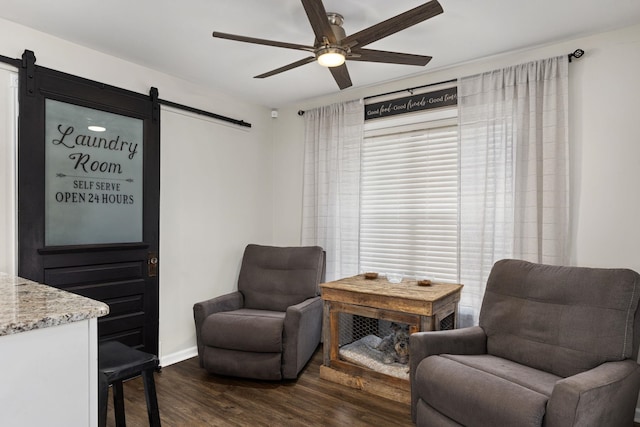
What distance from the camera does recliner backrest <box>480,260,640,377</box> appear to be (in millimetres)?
2080

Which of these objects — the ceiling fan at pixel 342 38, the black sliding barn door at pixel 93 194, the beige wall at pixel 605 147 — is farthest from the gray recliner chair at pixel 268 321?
the beige wall at pixel 605 147

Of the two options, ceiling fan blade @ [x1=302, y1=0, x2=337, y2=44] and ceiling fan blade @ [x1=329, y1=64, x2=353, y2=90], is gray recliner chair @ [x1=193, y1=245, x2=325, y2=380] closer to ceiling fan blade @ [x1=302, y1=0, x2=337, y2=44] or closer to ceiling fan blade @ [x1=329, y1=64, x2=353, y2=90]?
ceiling fan blade @ [x1=329, y1=64, x2=353, y2=90]

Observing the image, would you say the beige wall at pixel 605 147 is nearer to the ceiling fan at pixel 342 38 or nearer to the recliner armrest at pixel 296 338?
the ceiling fan at pixel 342 38

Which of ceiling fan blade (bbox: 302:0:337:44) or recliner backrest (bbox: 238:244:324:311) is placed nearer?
ceiling fan blade (bbox: 302:0:337:44)

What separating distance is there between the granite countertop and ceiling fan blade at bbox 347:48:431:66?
1860 millimetres

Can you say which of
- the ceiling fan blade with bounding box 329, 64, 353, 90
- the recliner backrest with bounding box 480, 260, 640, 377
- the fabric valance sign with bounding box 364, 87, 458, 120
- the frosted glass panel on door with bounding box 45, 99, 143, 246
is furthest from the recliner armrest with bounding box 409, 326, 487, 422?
the frosted glass panel on door with bounding box 45, 99, 143, 246

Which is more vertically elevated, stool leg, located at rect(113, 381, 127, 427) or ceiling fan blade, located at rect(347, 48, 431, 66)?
ceiling fan blade, located at rect(347, 48, 431, 66)

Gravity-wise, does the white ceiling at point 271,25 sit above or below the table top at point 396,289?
above

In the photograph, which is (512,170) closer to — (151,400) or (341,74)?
(341,74)

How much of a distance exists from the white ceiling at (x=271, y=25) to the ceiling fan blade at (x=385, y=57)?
0.29 m

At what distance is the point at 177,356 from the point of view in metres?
3.46

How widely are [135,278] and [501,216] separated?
2.96m

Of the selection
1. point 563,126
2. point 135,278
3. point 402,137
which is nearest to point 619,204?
point 563,126

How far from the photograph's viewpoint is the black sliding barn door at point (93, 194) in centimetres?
259
